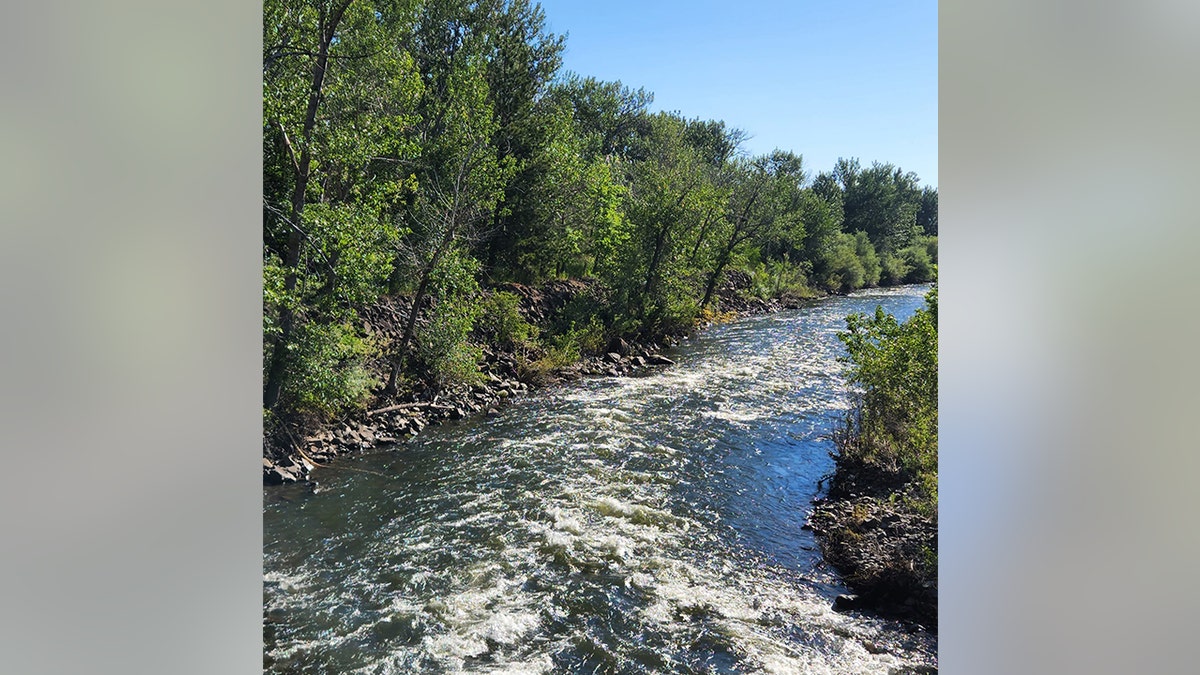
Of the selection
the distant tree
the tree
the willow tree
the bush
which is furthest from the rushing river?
the distant tree

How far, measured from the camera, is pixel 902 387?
3316mm

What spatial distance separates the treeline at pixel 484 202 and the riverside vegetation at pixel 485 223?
2 cm

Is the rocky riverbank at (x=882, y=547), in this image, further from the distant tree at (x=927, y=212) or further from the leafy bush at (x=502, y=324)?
the distant tree at (x=927, y=212)

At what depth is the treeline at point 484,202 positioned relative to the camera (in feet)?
12.1

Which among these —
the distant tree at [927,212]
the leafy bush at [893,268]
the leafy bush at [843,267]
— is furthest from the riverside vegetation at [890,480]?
the distant tree at [927,212]

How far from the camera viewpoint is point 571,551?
3064 millimetres
